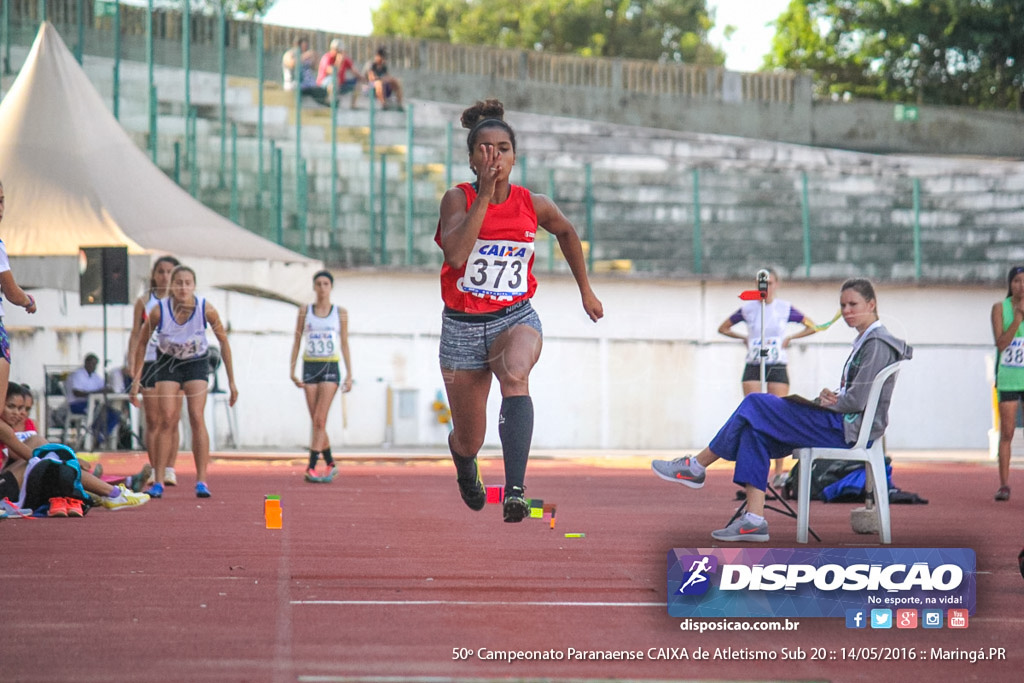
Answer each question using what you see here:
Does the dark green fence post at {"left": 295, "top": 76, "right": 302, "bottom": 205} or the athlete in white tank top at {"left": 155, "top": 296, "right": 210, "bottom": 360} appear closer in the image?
the athlete in white tank top at {"left": 155, "top": 296, "right": 210, "bottom": 360}

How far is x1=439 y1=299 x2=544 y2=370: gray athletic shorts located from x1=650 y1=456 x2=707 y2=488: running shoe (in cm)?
202

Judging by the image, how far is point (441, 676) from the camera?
407 cm

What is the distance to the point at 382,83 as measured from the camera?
2541 centimetres

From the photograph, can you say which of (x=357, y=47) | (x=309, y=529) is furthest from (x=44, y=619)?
(x=357, y=47)

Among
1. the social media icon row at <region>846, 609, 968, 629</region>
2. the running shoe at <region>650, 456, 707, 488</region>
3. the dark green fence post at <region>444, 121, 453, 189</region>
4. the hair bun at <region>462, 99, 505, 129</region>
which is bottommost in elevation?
the social media icon row at <region>846, 609, 968, 629</region>

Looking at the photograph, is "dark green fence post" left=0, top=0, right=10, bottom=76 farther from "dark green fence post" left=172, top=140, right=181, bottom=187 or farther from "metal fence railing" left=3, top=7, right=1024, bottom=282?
"dark green fence post" left=172, top=140, right=181, bottom=187

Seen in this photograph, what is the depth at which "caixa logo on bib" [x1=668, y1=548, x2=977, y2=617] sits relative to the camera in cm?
439

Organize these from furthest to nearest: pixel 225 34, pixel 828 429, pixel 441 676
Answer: pixel 225 34, pixel 828 429, pixel 441 676

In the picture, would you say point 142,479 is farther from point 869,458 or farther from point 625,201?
point 625,201

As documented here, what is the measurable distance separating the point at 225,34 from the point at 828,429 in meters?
19.1

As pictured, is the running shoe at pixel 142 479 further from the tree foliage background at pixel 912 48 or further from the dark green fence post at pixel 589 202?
the tree foliage background at pixel 912 48

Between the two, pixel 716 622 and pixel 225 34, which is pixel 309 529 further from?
pixel 225 34

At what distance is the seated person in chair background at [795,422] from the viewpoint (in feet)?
24.4

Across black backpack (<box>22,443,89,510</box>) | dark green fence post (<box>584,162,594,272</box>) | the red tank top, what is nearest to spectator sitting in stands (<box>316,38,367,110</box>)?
dark green fence post (<box>584,162,594,272</box>)
